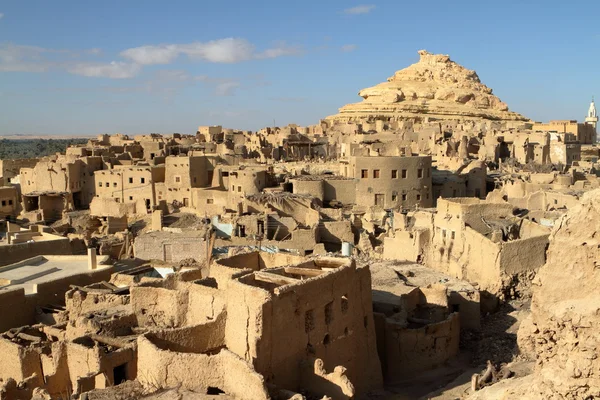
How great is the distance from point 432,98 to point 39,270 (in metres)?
58.4

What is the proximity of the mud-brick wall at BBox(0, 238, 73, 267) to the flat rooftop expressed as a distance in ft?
2.02

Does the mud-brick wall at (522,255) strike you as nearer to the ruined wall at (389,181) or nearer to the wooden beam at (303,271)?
the wooden beam at (303,271)

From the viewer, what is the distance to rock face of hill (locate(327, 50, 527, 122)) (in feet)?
218

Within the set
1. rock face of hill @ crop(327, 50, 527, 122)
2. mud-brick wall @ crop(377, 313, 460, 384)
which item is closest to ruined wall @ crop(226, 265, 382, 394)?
mud-brick wall @ crop(377, 313, 460, 384)

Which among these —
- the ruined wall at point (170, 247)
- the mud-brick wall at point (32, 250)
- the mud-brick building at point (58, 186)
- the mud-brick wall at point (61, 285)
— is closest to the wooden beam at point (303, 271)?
the mud-brick wall at point (61, 285)

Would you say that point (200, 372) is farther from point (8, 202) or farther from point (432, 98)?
point (432, 98)

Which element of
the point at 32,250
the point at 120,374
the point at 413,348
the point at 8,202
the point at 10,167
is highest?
the point at 10,167

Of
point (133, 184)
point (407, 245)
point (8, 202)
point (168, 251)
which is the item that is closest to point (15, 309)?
point (168, 251)

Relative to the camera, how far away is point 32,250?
67.5 ft

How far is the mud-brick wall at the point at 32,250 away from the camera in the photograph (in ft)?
Result: 65.1

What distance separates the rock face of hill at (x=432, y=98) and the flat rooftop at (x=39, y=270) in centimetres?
4688

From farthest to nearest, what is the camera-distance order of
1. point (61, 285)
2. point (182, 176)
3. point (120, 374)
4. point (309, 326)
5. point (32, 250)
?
1. point (182, 176)
2. point (32, 250)
3. point (61, 285)
4. point (309, 326)
5. point (120, 374)

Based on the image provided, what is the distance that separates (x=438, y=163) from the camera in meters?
38.7

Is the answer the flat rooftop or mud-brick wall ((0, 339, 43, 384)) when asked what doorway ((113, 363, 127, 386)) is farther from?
the flat rooftop
